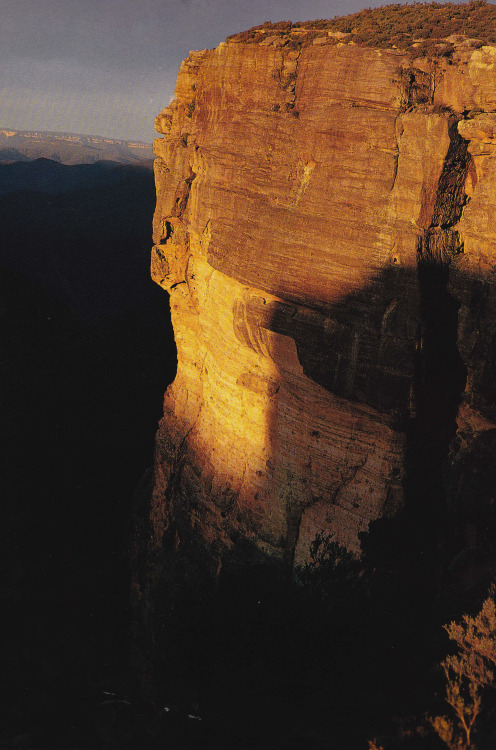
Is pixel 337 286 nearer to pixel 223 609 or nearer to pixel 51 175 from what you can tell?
pixel 223 609

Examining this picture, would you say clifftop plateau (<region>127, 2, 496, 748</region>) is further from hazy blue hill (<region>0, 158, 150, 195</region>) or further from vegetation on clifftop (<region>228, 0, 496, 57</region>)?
hazy blue hill (<region>0, 158, 150, 195</region>)

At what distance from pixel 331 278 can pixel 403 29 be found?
245 inches

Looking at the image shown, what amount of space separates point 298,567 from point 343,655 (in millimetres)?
2018

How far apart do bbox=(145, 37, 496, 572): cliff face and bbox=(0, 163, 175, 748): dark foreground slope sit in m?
4.94

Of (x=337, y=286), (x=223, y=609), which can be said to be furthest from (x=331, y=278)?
(x=223, y=609)

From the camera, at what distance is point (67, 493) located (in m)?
19.5

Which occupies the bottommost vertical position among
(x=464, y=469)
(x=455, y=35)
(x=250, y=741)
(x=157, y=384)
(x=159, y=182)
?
(x=250, y=741)

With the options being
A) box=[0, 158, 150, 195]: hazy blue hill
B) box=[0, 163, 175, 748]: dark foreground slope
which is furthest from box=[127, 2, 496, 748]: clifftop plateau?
box=[0, 158, 150, 195]: hazy blue hill

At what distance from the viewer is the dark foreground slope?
13.8 metres

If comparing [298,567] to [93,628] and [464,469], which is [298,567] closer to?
[464,469]

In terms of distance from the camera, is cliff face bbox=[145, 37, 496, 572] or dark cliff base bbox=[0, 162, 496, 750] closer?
cliff face bbox=[145, 37, 496, 572]

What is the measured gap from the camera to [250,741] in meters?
10.7

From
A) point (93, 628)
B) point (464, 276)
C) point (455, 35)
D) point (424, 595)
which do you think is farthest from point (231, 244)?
point (93, 628)

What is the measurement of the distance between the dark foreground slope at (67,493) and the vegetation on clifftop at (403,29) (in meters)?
16.0
